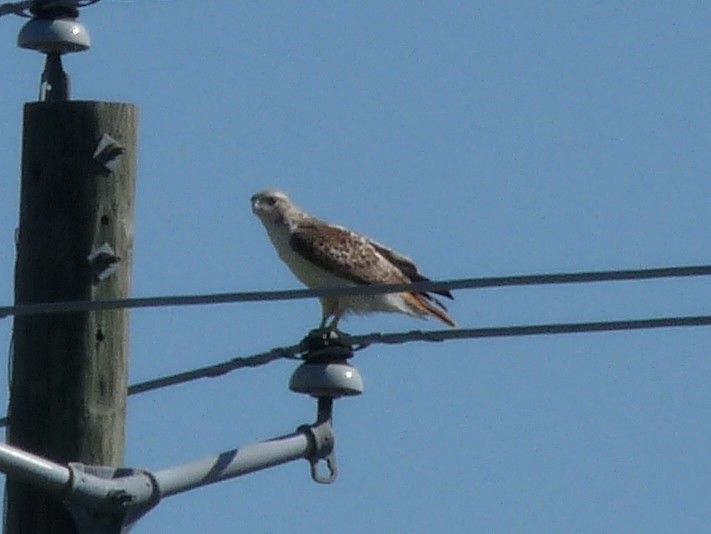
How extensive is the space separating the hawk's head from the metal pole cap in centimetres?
525

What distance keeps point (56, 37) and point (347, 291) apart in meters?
1.57

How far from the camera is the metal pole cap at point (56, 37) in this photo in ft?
31.2

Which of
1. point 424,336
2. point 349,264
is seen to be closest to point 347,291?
point 424,336

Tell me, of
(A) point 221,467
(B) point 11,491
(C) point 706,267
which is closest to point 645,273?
(C) point 706,267

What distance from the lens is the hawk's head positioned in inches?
581

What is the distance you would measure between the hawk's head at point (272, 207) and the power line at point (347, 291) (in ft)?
19.1

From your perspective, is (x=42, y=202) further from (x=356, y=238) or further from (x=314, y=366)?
(x=356, y=238)

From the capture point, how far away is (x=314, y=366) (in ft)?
31.9

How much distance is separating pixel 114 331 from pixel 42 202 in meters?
0.51

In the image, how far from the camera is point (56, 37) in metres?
9.50

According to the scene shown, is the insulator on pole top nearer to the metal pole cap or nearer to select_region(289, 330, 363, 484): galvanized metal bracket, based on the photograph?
the metal pole cap

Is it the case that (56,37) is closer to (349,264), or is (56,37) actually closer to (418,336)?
(418,336)

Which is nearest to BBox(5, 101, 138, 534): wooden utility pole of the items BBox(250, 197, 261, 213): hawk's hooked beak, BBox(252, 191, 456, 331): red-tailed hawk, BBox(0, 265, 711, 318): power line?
BBox(0, 265, 711, 318): power line

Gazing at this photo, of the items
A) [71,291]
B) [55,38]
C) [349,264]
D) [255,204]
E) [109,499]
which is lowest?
[109,499]
